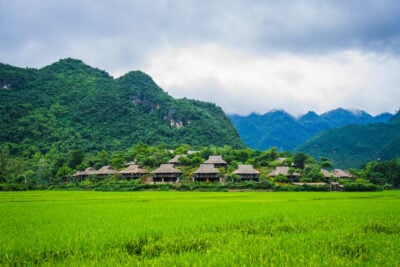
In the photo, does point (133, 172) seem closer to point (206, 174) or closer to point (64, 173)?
point (206, 174)

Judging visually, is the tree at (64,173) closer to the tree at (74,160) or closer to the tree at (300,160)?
the tree at (74,160)

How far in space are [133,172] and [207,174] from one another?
15.4 m

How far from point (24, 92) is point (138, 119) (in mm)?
46152

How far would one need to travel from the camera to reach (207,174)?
5550 cm

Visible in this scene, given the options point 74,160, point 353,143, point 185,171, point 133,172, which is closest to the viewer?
point 185,171

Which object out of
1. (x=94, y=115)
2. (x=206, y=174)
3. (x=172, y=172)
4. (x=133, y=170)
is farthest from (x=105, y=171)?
(x=94, y=115)

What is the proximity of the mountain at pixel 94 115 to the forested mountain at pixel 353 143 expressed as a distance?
33.8 meters

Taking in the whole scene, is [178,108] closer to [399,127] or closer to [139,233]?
[399,127]

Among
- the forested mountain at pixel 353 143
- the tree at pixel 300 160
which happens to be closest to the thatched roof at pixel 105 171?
the tree at pixel 300 160

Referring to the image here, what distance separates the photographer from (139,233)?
9.17 metres

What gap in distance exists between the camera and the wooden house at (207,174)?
54.8 m

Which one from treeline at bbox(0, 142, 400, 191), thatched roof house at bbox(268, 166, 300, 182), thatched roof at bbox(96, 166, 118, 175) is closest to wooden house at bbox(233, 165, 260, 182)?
treeline at bbox(0, 142, 400, 191)

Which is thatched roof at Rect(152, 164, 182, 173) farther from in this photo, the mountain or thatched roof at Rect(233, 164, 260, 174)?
the mountain

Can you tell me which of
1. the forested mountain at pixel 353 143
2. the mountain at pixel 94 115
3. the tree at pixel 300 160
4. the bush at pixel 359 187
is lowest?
the bush at pixel 359 187
